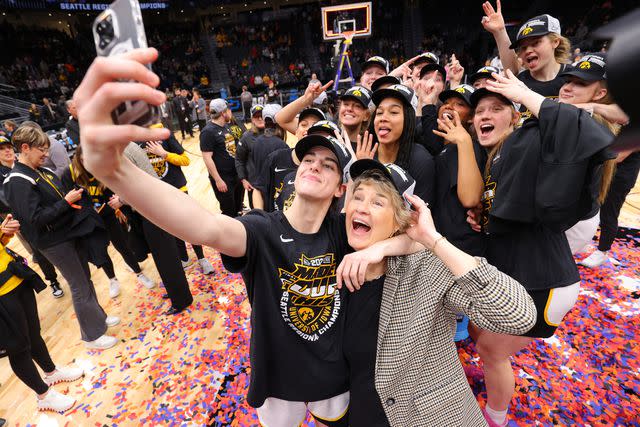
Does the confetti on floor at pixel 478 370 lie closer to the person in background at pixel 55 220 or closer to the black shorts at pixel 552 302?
the person in background at pixel 55 220

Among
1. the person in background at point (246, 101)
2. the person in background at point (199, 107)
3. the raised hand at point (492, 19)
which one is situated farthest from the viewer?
the person in background at point (246, 101)

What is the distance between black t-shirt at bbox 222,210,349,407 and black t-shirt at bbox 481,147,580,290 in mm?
928

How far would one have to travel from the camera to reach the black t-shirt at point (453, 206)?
196 centimetres

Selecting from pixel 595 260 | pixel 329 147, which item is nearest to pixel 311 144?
pixel 329 147

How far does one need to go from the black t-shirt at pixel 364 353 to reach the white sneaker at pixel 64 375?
8.34 ft

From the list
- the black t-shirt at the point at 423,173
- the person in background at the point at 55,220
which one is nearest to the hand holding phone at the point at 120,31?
the black t-shirt at the point at 423,173

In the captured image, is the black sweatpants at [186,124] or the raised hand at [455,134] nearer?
the raised hand at [455,134]

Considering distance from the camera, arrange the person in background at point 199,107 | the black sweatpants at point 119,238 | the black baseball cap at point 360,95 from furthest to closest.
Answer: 1. the person in background at point 199,107
2. the black sweatpants at point 119,238
3. the black baseball cap at point 360,95

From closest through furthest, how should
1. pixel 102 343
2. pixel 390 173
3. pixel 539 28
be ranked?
1. pixel 390 173
2. pixel 539 28
3. pixel 102 343

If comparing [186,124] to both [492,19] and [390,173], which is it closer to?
[492,19]

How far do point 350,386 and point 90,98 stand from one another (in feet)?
4.66

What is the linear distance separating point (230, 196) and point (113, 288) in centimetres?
178

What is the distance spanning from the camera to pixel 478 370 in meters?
2.49

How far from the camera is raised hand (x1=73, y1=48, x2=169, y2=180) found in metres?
0.63
